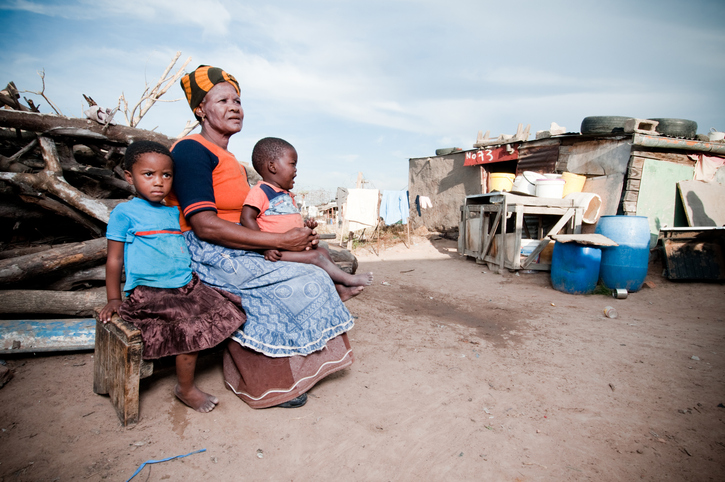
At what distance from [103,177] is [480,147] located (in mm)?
8559

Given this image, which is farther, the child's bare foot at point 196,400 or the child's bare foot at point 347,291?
the child's bare foot at point 347,291

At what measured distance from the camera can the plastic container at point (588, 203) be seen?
648 cm

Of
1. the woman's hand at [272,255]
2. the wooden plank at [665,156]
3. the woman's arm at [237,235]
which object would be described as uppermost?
the wooden plank at [665,156]

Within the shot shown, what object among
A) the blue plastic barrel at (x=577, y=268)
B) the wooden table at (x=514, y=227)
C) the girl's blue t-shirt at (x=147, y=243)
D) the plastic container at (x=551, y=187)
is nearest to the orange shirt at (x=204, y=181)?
the girl's blue t-shirt at (x=147, y=243)

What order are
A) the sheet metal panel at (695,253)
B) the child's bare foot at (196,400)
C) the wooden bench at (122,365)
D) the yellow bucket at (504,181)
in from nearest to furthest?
1. the wooden bench at (122,365)
2. the child's bare foot at (196,400)
3. the sheet metal panel at (695,253)
4. the yellow bucket at (504,181)

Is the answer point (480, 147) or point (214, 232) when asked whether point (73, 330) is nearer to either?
point (214, 232)

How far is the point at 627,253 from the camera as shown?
5.04 m

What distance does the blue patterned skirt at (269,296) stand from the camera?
201 cm

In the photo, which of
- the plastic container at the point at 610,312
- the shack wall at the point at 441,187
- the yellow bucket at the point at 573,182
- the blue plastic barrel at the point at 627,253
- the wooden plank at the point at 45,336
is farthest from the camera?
the shack wall at the point at 441,187

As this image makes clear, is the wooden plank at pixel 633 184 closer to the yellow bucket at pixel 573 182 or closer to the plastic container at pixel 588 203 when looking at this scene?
the plastic container at pixel 588 203

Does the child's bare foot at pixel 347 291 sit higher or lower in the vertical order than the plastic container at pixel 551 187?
lower

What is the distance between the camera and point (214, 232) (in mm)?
1897

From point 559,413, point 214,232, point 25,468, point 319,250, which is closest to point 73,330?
point 25,468

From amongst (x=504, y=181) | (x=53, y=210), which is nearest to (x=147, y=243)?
(x=53, y=210)
